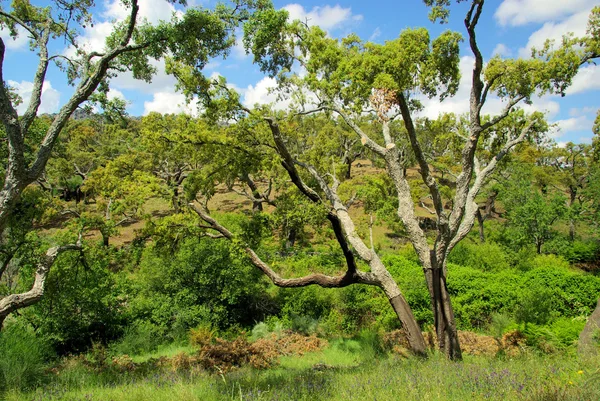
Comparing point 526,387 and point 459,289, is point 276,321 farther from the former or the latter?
point 526,387

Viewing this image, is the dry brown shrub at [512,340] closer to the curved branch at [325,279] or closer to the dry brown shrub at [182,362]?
the curved branch at [325,279]

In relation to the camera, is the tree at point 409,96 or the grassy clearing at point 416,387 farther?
the tree at point 409,96

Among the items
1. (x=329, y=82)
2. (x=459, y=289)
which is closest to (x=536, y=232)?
(x=459, y=289)

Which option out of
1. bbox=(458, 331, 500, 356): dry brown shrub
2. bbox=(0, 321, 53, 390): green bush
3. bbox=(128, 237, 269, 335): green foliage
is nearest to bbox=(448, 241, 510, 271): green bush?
bbox=(458, 331, 500, 356): dry brown shrub

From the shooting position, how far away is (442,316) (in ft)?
27.6

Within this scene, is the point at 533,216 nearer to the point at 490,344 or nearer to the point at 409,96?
the point at 490,344

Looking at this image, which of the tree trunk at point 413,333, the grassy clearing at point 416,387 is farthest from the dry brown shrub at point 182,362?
the tree trunk at point 413,333

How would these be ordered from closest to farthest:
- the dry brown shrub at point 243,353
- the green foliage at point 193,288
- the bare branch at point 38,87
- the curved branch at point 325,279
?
the bare branch at point 38,87 < the curved branch at point 325,279 < the dry brown shrub at point 243,353 < the green foliage at point 193,288

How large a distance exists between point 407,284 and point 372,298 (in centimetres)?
160

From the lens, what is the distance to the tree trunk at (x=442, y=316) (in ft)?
27.1

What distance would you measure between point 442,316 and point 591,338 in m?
2.60

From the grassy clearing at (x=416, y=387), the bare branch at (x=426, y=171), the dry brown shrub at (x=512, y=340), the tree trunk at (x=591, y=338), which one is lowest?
the dry brown shrub at (x=512, y=340)

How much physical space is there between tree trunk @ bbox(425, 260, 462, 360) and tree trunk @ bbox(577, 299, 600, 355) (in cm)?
225

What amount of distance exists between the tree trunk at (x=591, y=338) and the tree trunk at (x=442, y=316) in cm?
225
